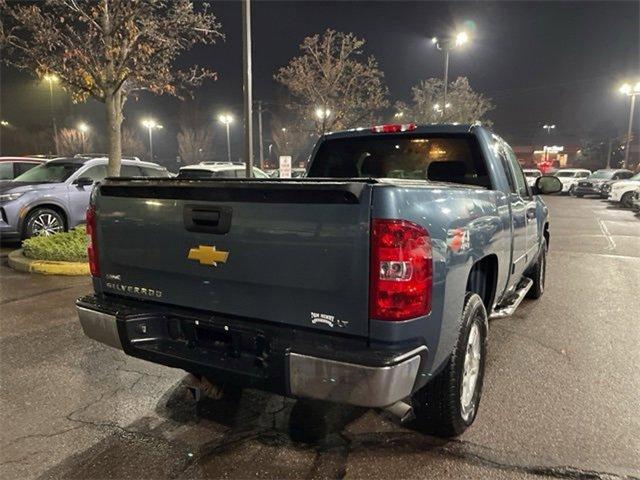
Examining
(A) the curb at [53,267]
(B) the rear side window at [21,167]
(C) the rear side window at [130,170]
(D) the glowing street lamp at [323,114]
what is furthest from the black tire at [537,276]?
(D) the glowing street lamp at [323,114]

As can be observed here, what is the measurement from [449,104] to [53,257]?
33.1 meters

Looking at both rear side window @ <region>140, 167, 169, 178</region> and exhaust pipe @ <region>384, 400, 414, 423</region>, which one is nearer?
exhaust pipe @ <region>384, 400, 414, 423</region>

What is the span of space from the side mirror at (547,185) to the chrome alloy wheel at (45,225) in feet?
28.2

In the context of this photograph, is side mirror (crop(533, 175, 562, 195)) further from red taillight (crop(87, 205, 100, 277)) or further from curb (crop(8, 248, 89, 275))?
curb (crop(8, 248, 89, 275))

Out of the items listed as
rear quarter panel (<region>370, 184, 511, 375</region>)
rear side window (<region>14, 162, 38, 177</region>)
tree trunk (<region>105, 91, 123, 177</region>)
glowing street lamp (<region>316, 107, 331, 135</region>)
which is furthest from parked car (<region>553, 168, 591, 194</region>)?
rear quarter panel (<region>370, 184, 511, 375</region>)

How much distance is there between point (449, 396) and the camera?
2.69 m

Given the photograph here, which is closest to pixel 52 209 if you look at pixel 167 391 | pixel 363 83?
pixel 167 391

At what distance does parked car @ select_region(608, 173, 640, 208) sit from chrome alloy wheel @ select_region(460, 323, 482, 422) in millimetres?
21414

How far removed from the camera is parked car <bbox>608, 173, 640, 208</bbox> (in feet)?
67.8

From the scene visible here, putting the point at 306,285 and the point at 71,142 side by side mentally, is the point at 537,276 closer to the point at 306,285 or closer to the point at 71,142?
the point at 306,285

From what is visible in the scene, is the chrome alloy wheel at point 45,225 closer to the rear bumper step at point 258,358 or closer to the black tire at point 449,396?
the rear bumper step at point 258,358

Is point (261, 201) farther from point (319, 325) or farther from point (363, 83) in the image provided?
point (363, 83)

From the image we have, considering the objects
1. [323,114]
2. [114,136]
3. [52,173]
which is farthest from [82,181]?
[323,114]

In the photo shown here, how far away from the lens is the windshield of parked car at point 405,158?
13.6 ft
